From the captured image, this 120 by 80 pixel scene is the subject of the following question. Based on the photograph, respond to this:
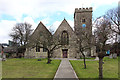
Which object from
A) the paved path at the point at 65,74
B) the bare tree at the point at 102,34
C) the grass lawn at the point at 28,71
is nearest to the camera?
the bare tree at the point at 102,34

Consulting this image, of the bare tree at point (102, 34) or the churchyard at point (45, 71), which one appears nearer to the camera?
the bare tree at point (102, 34)

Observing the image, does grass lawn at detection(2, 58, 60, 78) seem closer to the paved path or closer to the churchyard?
the churchyard

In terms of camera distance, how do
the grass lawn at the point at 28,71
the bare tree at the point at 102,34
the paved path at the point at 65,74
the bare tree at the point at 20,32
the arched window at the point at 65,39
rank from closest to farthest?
1. the bare tree at the point at 102,34
2. the paved path at the point at 65,74
3. the grass lawn at the point at 28,71
4. the arched window at the point at 65,39
5. the bare tree at the point at 20,32

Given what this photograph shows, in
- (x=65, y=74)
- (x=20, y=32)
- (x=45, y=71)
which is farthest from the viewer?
(x=20, y=32)

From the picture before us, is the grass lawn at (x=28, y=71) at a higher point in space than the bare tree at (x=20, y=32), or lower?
lower

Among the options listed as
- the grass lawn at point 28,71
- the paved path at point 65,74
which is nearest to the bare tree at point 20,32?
the grass lawn at point 28,71

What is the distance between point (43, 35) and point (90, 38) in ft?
43.5

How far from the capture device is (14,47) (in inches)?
1699

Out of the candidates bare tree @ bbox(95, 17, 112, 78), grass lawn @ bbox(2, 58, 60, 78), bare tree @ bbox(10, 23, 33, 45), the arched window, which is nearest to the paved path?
grass lawn @ bbox(2, 58, 60, 78)

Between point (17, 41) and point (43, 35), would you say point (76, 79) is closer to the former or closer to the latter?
point (43, 35)

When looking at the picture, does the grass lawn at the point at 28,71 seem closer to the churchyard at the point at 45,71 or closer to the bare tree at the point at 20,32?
the churchyard at the point at 45,71

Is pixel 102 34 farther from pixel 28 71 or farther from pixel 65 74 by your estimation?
pixel 28 71

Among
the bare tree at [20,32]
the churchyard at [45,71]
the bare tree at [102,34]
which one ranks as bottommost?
the churchyard at [45,71]

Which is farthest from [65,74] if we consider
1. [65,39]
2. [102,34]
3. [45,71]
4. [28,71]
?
[65,39]
